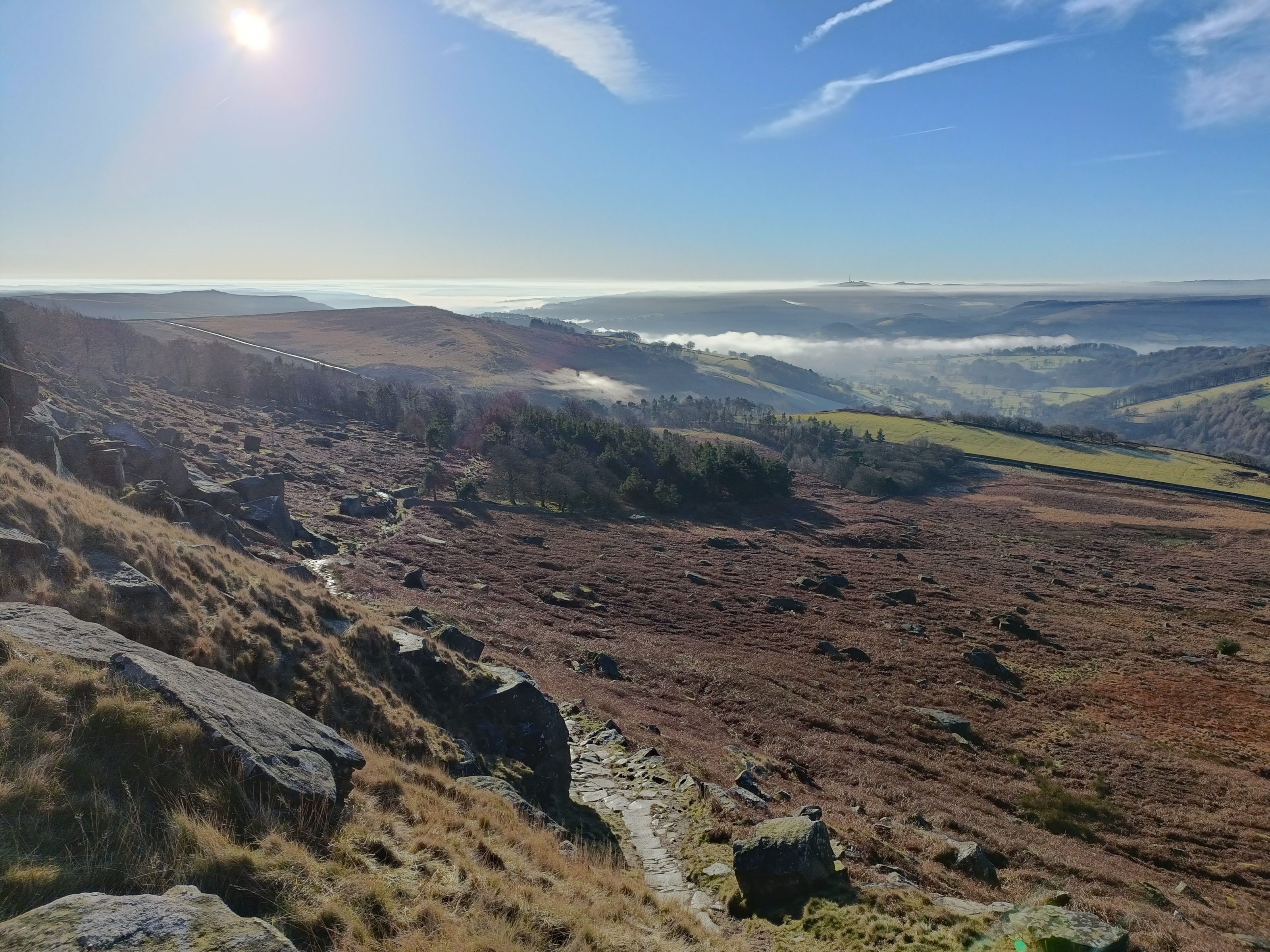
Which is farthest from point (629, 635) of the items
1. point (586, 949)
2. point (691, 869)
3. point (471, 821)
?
point (586, 949)

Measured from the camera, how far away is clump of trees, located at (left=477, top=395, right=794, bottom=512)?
268 ft

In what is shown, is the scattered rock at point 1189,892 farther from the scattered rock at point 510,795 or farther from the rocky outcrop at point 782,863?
the scattered rock at point 510,795

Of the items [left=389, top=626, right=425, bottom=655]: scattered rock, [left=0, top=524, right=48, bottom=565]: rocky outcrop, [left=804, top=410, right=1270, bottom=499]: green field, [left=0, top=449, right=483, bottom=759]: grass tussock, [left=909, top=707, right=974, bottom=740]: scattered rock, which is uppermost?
[left=0, top=524, right=48, bottom=565]: rocky outcrop

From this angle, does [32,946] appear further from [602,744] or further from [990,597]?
[990,597]

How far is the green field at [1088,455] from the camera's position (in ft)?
406

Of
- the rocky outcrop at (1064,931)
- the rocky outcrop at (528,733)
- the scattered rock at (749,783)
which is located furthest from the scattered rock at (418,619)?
the rocky outcrop at (1064,931)

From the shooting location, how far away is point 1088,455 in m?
146

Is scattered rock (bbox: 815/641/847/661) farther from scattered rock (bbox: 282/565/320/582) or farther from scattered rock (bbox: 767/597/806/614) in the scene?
scattered rock (bbox: 282/565/320/582)

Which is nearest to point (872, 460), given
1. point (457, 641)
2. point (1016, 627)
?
point (1016, 627)

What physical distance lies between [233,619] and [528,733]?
793cm

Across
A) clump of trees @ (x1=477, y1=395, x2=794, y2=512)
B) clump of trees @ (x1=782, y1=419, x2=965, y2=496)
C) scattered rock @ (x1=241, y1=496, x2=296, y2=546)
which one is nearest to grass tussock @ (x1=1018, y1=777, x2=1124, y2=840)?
scattered rock @ (x1=241, y1=496, x2=296, y2=546)

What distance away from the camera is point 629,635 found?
38031 millimetres

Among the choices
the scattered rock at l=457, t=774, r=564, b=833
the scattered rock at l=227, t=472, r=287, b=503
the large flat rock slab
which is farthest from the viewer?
the scattered rock at l=227, t=472, r=287, b=503

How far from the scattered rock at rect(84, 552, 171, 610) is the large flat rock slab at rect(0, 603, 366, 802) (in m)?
2.06
